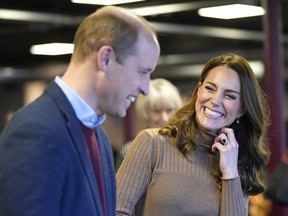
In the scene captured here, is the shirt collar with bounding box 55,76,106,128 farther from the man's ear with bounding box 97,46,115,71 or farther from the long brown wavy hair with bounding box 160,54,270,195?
the long brown wavy hair with bounding box 160,54,270,195

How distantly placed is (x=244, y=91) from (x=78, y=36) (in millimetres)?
1085

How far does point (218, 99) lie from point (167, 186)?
15.1 inches

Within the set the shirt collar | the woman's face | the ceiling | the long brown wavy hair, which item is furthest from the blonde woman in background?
the ceiling

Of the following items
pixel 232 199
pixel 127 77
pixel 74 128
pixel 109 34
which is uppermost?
pixel 109 34

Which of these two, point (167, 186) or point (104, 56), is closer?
point (104, 56)

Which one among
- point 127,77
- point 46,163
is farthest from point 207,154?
point 46,163

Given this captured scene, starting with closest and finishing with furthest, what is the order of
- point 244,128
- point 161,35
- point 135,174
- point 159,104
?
point 135,174, point 244,128, point 159,104, point 161,35

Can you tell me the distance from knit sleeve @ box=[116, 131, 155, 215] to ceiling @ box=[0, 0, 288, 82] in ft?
20.9

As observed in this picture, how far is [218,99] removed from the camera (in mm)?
2807

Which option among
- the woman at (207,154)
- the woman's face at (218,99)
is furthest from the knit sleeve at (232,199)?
the woman's face at (218,99)

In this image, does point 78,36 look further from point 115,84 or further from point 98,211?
point 98,211

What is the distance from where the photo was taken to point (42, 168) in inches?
70.7

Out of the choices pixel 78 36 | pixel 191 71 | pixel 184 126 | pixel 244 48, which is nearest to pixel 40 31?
pixel 244 48

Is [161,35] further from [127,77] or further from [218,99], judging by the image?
[127,77]
